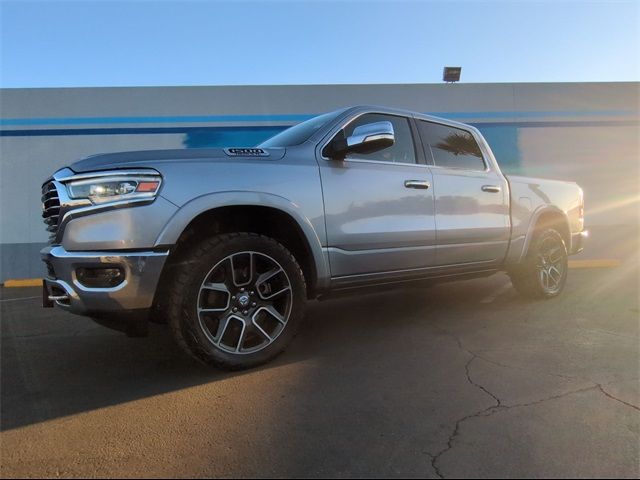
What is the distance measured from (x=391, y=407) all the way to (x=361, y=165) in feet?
6.48

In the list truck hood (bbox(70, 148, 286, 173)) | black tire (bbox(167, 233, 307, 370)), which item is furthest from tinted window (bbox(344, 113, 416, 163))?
black tire (bbox(167, 233, 307, 370))

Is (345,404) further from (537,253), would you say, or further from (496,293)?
(496,293)

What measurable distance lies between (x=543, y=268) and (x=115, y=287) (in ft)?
15.9

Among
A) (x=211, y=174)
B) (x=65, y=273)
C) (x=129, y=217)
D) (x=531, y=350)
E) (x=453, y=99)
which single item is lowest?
(x=531, y=350)

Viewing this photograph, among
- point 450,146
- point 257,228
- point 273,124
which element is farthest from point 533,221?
point 273,124

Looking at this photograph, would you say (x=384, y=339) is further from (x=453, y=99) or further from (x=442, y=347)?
(x=453, y=99)

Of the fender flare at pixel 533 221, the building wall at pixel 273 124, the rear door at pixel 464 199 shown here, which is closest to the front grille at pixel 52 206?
the rear door at pixel 464 199

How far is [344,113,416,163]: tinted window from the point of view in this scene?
4125mm

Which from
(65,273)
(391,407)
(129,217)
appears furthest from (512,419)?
(65,273)

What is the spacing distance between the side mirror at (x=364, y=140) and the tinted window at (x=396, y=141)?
0.20 metres

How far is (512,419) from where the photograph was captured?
8.75ft

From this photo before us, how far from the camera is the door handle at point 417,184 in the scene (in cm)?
420

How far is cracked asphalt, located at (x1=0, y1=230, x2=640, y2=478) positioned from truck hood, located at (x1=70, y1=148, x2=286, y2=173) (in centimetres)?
148

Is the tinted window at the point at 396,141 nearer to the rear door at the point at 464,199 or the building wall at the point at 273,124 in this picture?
the rear door at the point at 464,199
